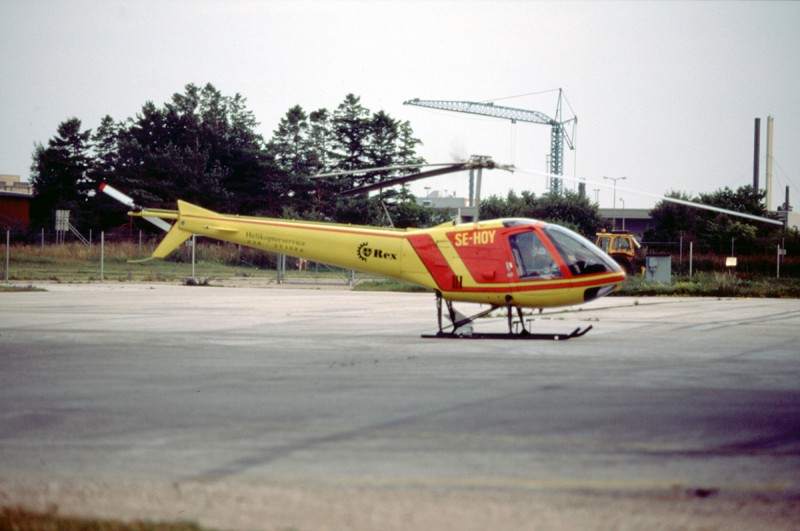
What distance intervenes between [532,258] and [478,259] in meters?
0.98

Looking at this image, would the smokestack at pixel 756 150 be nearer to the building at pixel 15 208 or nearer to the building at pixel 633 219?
the building at pixel 633 219

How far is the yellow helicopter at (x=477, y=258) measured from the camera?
588 inches

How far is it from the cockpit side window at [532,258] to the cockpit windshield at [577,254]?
0.23 m

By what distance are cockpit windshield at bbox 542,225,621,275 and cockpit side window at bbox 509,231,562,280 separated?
225 mm

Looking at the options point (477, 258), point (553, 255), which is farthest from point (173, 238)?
point (553, 255)

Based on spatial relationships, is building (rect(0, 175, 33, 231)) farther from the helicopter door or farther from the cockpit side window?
the cockpit side window

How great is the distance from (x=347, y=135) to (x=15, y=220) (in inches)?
1085

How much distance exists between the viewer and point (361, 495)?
16.8 ft

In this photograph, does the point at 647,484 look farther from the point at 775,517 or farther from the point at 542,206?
the point at 542,206

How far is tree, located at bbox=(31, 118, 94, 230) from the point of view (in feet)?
247

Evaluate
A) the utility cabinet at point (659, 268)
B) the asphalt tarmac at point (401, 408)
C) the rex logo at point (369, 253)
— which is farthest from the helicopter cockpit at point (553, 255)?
the utility cabinet at point (659, 268)

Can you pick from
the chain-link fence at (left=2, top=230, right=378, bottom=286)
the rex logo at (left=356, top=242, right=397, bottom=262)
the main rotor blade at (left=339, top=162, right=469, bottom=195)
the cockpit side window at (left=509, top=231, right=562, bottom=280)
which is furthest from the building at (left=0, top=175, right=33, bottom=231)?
the cockpit side window at (left=509, top=231, right=562, bottom=280)

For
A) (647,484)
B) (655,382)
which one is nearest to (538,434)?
(647,484)

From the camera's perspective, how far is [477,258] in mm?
15344
